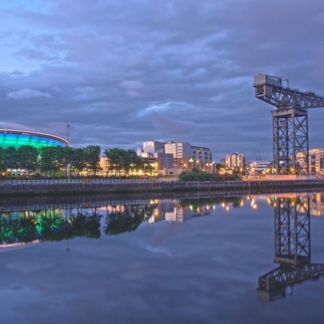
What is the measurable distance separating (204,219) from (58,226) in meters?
9.29

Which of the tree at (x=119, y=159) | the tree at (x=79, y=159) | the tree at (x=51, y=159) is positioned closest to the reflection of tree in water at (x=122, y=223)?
the tree at (x=51, y=159)

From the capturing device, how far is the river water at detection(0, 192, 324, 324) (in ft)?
28.1

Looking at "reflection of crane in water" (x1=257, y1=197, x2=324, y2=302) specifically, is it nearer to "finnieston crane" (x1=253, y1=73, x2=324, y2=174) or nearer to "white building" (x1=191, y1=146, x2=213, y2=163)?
"finnieston crane" (x1=253, y1=73, x2=324, y2=174)

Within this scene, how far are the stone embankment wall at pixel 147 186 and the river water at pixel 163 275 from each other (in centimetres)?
2949

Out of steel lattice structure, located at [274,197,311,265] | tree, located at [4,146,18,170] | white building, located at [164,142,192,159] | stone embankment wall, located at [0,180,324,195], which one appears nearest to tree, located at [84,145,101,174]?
tree, located at [4,146,18,170]

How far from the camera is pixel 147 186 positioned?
62531mm

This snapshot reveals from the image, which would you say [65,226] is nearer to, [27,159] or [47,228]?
[47,228]

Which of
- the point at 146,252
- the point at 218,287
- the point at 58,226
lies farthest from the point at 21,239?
the point at 218,287

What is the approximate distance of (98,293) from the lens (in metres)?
9.90

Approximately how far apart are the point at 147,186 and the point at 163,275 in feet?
167

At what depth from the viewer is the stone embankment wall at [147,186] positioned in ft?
163

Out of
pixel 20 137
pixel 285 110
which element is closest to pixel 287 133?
pixel 285 110

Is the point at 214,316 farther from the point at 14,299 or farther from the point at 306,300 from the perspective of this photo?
the point at 14,299

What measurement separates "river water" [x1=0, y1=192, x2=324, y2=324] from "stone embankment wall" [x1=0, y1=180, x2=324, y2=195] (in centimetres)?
2949
